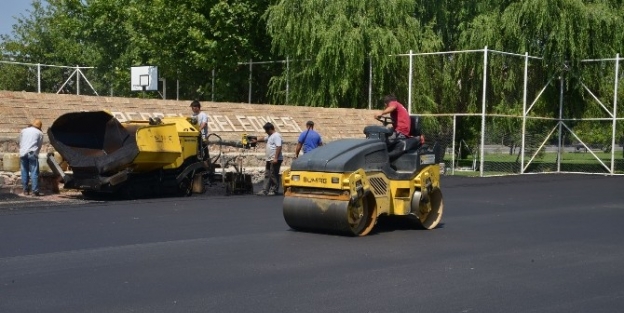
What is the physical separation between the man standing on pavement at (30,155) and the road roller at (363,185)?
7.50 metres

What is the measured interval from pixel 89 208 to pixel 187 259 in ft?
21.4

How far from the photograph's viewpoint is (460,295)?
862cm

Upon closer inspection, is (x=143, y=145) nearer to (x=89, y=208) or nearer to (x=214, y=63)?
(x=89, y=208)

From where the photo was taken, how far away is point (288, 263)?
10297mm

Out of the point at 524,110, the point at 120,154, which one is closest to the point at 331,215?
the point at 120,154

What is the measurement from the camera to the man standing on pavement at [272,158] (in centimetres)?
1984

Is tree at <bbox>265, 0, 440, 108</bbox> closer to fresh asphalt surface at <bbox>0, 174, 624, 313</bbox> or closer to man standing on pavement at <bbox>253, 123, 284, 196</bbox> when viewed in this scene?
man standing on pavement at <bbox>253, 123, 284, 196</bbox>

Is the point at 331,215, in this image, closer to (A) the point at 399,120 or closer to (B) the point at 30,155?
(A) the point at 399,120

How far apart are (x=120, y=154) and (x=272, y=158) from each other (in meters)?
3.72

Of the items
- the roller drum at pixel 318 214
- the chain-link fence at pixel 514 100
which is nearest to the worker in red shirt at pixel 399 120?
the roller drum at pixel 318 214

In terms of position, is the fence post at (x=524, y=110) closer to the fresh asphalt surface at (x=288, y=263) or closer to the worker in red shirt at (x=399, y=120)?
the fresh asphalt surface at (x=288, y=263)

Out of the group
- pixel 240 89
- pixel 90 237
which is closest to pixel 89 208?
pixel 90 237

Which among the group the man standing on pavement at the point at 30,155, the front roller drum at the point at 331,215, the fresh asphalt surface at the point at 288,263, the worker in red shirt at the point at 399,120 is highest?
the worker in red shirt at the point at 399,120

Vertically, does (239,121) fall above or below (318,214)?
above
